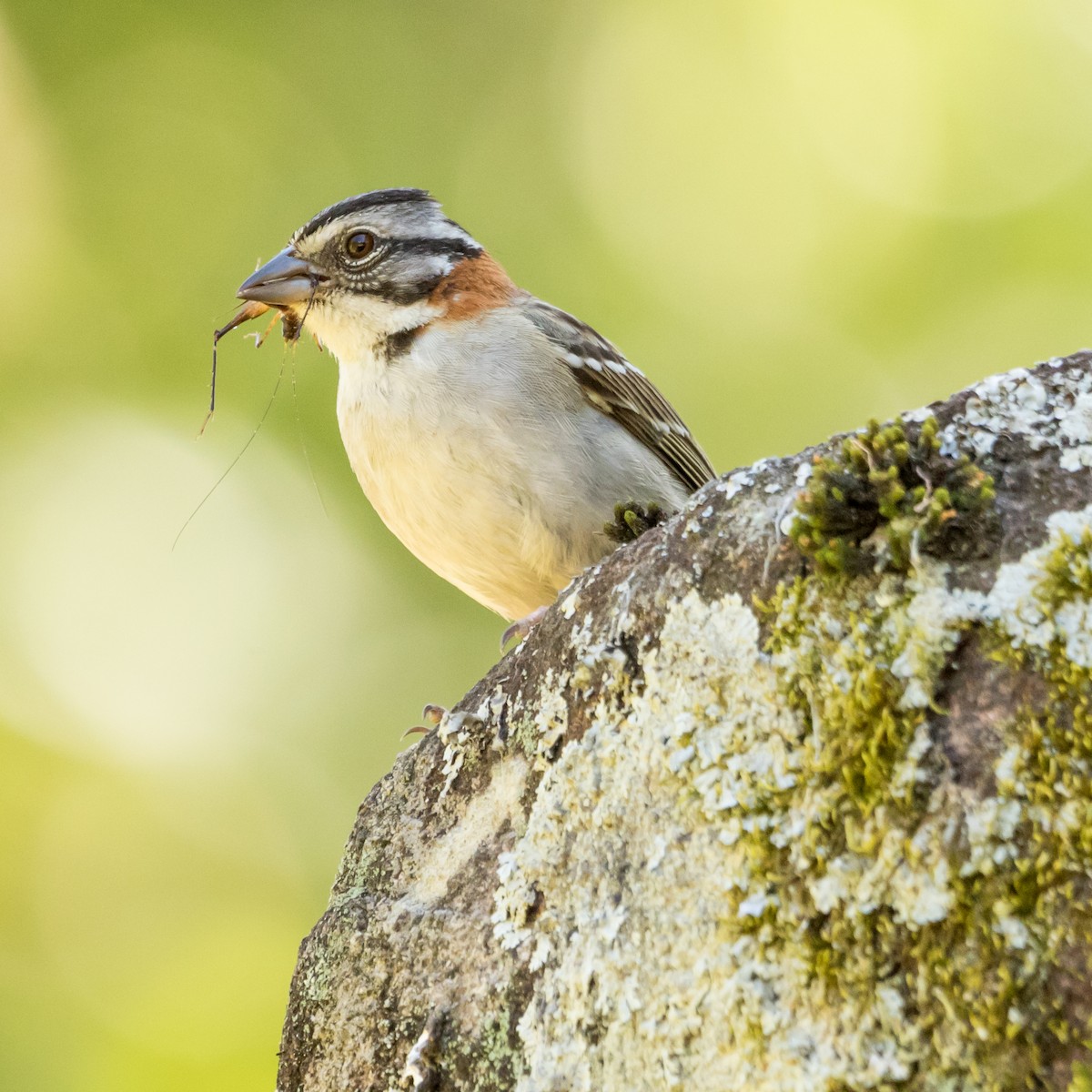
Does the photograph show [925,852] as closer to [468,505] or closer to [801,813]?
[801,813]

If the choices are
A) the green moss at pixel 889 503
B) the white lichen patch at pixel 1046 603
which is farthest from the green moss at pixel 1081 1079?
the green moss at pixel 889 503

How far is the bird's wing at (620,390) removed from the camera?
435 centimetres

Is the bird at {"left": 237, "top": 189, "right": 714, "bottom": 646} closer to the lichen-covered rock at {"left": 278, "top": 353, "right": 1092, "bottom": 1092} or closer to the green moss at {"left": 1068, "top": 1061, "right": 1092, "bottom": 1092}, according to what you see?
the lichen-covered rock at {"left": 278, "top": 353, "right": 1092, "bottom": 1092}

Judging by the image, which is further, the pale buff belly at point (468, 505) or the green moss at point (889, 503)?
the pale buff belly at point (468, 505)

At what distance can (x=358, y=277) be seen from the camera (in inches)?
175

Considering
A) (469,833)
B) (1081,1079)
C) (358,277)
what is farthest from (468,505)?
(1081,1079)

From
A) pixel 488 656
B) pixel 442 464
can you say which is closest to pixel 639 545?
pixel 442 464

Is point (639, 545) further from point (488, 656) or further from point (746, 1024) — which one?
point (488, 656)

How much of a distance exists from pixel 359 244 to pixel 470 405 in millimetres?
961

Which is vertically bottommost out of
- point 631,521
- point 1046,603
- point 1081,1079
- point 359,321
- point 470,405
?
point 1081,1079

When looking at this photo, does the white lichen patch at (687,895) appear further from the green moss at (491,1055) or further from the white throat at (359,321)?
the white throat at (359,321)

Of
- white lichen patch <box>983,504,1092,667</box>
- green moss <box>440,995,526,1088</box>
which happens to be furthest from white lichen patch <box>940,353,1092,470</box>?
green moss <box>440,995,526,1088</box>

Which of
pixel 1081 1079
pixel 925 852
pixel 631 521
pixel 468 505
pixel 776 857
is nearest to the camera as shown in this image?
pixel 1081 1079

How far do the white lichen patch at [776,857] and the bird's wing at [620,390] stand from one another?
7.72 feet
